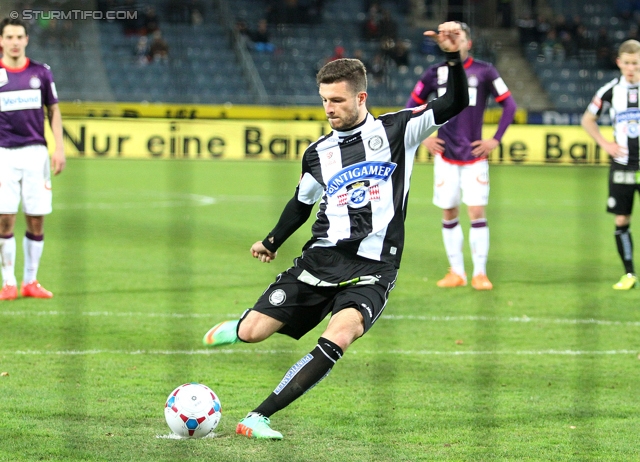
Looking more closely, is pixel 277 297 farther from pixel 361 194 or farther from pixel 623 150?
pixel 623 150

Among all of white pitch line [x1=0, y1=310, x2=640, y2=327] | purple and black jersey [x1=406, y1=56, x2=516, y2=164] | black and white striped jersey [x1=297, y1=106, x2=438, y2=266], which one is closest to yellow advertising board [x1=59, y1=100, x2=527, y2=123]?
purple and black jersey [x1=406, y1=56, x2=516, y2=164]

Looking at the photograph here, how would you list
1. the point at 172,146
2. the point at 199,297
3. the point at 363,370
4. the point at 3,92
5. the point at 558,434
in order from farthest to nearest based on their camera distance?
1. the point at 172,146
2. the point at 199,297
3. the point at 3,92
4. the point at 363,370
5. the point at 558,434

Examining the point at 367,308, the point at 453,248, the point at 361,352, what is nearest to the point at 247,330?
the point at 367,308

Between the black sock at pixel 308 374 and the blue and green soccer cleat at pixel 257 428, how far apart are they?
70 millimetres

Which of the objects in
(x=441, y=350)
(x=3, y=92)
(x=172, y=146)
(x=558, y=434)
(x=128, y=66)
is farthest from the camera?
(x=128, y=66)

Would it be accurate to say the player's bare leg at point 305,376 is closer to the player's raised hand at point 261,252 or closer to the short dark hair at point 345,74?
the player's raised hand at point 261,252

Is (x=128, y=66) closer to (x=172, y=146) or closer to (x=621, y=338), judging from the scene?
(x=172, y=146)

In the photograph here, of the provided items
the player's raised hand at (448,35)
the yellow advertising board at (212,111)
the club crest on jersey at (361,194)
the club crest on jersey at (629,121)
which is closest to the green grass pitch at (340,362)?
the club crest on jersey at (361,194)

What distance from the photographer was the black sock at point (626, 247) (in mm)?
9539

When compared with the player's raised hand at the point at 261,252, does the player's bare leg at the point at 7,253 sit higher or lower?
lower

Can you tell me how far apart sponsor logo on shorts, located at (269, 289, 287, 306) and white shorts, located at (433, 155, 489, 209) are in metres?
4.71

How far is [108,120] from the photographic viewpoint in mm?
22578

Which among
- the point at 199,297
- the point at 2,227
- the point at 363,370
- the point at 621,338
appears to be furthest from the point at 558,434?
the point at 2,227

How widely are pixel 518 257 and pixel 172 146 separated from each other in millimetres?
12344
